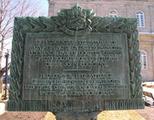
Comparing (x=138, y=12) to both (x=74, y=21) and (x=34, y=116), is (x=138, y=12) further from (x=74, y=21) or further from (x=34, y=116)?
(x=74, y=21)

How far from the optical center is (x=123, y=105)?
5.16 metres

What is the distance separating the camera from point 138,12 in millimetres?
39781

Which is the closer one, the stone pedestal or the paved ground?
the stone pedestal

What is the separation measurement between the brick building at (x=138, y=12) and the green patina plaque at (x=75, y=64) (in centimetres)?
3151

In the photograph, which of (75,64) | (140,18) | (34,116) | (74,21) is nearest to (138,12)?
(140,18)

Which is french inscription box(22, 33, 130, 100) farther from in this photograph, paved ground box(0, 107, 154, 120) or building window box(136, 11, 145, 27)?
building window box(136, 11, 145, 27)

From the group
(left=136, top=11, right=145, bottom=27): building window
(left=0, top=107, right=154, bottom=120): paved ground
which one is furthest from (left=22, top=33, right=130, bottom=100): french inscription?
(left=136, top=11, right=145, bottom=27): building window

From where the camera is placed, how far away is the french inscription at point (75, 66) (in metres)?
5.13

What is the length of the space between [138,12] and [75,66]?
3662 cm

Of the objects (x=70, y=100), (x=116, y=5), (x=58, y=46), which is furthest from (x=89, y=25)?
(x=116, y=5)

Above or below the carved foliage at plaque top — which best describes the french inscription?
below

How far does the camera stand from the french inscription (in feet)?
16.8

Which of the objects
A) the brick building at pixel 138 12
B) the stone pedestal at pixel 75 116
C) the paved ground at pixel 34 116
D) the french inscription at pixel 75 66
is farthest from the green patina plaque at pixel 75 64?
the brick building at pixel 138 12

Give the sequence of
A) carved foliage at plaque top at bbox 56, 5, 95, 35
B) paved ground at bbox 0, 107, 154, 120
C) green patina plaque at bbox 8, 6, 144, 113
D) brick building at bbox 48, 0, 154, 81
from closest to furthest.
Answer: green patina plaque at bbox 8, 6, 144, 113, carved foliage at plaque top at bbox 56, 5, 95, 35, paved ground at bbox 0, 107, 154, 120, brick building at bbox 48, 0, 154, 81
